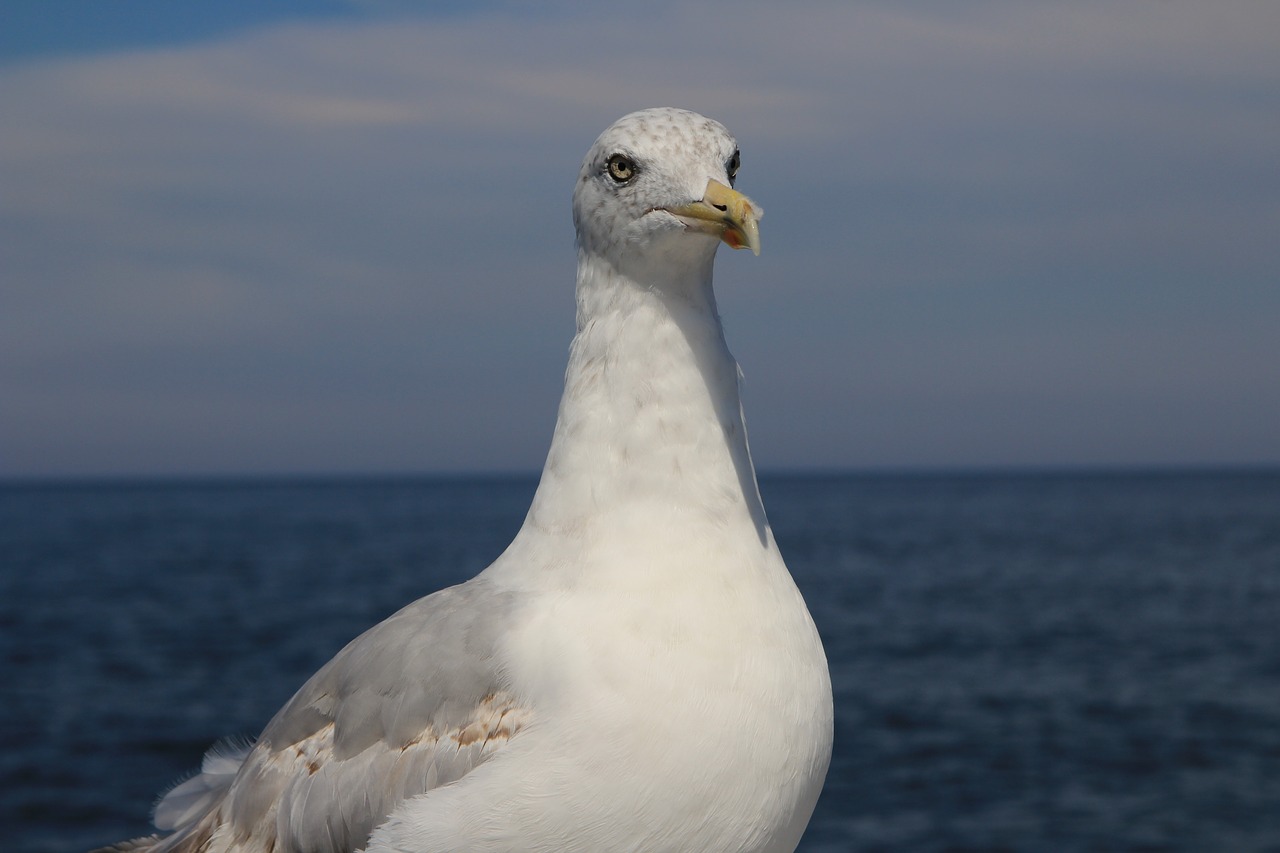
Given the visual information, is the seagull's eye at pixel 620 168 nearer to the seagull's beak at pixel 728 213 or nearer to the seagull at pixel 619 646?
the seagull at pixel 619 646

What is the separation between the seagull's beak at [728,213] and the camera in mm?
3744

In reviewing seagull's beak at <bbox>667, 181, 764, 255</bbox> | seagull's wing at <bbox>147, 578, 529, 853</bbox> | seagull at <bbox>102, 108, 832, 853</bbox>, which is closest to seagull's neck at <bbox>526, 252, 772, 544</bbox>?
seagull at <bbox>102, 108, 832, 853</bbox>

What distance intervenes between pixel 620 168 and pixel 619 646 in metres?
1.43

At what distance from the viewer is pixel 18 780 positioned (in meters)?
21.9

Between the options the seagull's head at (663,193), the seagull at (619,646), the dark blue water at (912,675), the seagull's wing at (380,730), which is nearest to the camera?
the seagull at (619,646)

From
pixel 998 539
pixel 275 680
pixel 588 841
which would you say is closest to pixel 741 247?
pixel 588 841

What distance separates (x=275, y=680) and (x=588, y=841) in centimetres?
2766

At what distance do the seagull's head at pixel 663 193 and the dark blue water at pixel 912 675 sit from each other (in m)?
15.3

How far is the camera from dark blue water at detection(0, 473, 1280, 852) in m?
19.9

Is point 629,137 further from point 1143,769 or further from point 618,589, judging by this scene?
point 1143,769

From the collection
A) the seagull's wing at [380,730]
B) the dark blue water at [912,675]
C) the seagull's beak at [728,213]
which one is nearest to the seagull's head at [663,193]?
the seagull's beak at [728,213]

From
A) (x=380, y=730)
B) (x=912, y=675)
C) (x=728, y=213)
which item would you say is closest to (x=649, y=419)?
(x=728, y=213)

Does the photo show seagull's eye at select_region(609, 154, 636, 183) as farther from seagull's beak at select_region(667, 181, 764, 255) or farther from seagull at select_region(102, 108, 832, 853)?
seagull's beak at select_region(667, 181, 764, 255)

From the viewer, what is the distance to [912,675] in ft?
97.6
